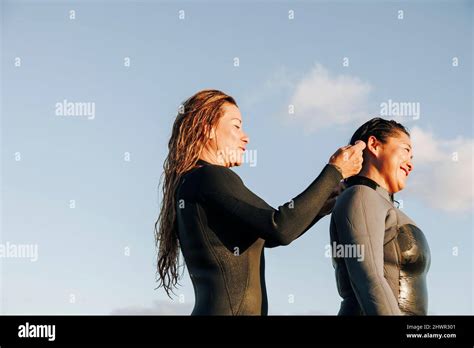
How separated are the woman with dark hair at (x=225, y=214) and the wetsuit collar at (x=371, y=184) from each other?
114cm

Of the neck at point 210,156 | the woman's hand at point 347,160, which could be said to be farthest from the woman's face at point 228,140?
the woman's hand at point 347,160

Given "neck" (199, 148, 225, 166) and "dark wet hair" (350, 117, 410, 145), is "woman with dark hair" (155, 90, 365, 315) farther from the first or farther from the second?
"dark wet hair" (350, 117, 410, 145)

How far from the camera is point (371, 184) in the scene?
7199 millimetres

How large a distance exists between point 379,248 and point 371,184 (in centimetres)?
79

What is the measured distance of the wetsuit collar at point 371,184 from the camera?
715 cm

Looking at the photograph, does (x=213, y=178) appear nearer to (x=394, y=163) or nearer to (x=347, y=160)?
(x=347, y=160)

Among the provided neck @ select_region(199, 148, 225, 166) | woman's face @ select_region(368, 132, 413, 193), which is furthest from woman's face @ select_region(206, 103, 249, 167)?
woman's face @ select_region(368, 132, 413, 193)
